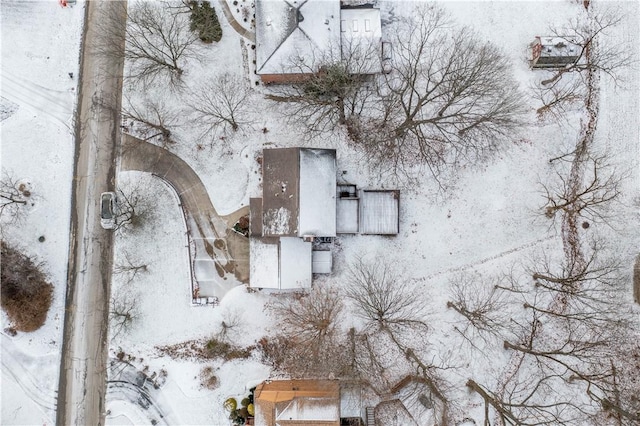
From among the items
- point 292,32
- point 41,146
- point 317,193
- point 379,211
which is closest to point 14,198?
point 41,146

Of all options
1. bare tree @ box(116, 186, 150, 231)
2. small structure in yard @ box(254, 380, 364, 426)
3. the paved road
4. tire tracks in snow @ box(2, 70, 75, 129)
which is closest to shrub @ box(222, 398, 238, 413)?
small structure in yard @ box(254, 380, 364, 426)

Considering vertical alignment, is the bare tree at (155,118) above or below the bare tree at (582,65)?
below

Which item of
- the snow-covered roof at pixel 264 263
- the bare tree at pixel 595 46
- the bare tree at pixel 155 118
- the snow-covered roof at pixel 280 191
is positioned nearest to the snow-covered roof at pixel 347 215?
the snow-covered roof at pixel 280 191

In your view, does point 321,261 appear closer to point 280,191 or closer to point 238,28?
point 280,191

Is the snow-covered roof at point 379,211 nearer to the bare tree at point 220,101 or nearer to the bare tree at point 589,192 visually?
the bare tree at point 220,101

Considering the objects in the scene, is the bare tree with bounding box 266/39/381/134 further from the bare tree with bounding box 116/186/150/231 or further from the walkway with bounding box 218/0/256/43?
the bare tree with bounding box 116/186/150/231

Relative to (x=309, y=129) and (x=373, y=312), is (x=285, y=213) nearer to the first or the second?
(x=309, y=129)

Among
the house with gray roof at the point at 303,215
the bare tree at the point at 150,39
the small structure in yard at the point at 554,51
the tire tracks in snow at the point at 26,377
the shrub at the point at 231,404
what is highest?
the bare tree at the point at 150,39
